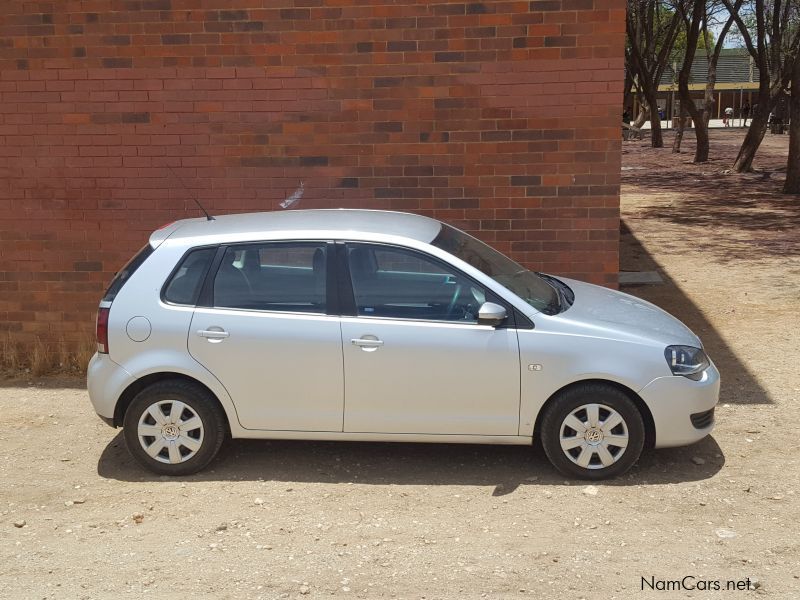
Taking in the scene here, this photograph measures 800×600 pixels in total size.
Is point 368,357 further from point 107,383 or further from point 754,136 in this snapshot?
point 754,136

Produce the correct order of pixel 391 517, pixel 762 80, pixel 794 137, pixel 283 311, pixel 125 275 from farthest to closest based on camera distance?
1. pixel 762 80
2. pixel 794 137
3. pixel 125 275
4. pixel 283 311
5. pixel 391 517

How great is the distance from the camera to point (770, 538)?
4656mm

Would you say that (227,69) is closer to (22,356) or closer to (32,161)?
(32,161)

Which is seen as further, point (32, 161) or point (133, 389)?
point (32, 161)

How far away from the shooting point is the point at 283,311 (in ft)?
17.7

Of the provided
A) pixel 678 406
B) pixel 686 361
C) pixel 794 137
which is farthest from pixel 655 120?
pixel 678 406

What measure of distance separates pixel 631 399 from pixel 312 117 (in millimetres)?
3826

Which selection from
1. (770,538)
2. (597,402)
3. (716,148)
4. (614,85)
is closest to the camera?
(770,538)

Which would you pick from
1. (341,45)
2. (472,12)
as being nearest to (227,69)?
(341,45)

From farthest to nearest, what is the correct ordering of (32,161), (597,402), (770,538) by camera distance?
(32,161), (597,402), (770,538)

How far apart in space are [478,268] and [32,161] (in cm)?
459

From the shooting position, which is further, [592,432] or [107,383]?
[107,383]

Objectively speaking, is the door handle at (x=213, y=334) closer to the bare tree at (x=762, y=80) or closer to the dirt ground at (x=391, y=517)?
the dirt ground at (x=391, y=517)

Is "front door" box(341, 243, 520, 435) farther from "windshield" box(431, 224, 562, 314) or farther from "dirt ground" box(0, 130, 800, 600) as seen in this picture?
"dirt ground" box(0, 130, 800, 600)
